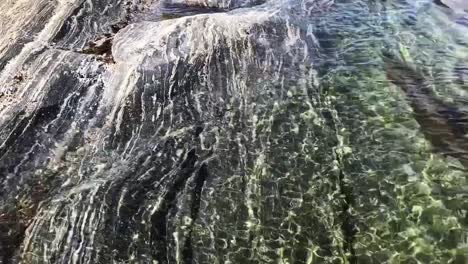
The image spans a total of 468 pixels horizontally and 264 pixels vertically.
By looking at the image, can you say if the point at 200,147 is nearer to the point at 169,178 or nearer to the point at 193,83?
the point at 169,178

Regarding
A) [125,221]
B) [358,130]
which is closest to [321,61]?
[358,130]

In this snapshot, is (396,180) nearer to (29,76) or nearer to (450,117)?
(450,117)

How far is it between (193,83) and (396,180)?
388 centimetres

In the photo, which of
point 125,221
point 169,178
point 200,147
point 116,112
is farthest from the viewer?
point 116,112

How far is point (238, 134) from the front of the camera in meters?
Result: 7.61

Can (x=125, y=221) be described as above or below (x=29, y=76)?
below

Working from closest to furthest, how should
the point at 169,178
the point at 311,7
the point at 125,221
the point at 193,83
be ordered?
1. the point at 125,221
2. the point at 169,178
3. the point at 193,83
4. the point at 311,7

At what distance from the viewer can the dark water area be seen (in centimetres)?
608

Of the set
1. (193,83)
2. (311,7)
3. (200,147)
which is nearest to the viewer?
(200,147)

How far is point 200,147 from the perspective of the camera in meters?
7.46

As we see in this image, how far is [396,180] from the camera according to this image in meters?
6.66

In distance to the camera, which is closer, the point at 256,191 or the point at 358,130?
the point at 256,191

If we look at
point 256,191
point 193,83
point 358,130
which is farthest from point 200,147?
point 358,130

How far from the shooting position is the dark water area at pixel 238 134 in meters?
6.08
